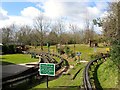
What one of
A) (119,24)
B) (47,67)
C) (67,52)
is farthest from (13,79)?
(67,52)

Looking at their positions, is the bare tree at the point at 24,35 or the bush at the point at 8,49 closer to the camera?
the bush at the point at 8,49

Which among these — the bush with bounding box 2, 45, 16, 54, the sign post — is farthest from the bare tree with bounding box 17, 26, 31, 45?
the sign post

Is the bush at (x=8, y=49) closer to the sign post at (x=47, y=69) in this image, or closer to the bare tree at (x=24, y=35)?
the bare tree at (x=24, y=35)

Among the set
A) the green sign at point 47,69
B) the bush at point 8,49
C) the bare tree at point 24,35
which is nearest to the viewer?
the green sign at point 47,69

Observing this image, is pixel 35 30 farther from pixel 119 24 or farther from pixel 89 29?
pixel 119 24

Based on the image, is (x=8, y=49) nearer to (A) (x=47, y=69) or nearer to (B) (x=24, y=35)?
(B) (x=24, y=35)

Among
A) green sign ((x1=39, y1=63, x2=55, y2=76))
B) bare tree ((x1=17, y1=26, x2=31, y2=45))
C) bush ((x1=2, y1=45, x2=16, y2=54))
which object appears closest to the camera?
green sign ((x1=39, y1=63, x2=55, y2=76))

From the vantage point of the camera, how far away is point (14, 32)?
10831 cm

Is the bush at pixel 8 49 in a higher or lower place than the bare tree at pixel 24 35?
lower

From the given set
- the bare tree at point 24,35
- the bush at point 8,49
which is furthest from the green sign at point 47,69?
the bare tree at point 24,35

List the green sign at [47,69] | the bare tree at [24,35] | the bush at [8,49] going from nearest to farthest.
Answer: the green sign at [47,69] < the bush at [8,49] < the bare tree at [24,35]

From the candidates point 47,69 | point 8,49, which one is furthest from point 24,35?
point 47,69

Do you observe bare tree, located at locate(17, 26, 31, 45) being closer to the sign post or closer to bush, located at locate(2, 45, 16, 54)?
bush, located at locate(2, 45, 16, 54)

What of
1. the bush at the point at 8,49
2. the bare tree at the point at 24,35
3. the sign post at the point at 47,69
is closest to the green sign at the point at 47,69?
the sign post at the point at 47,69
